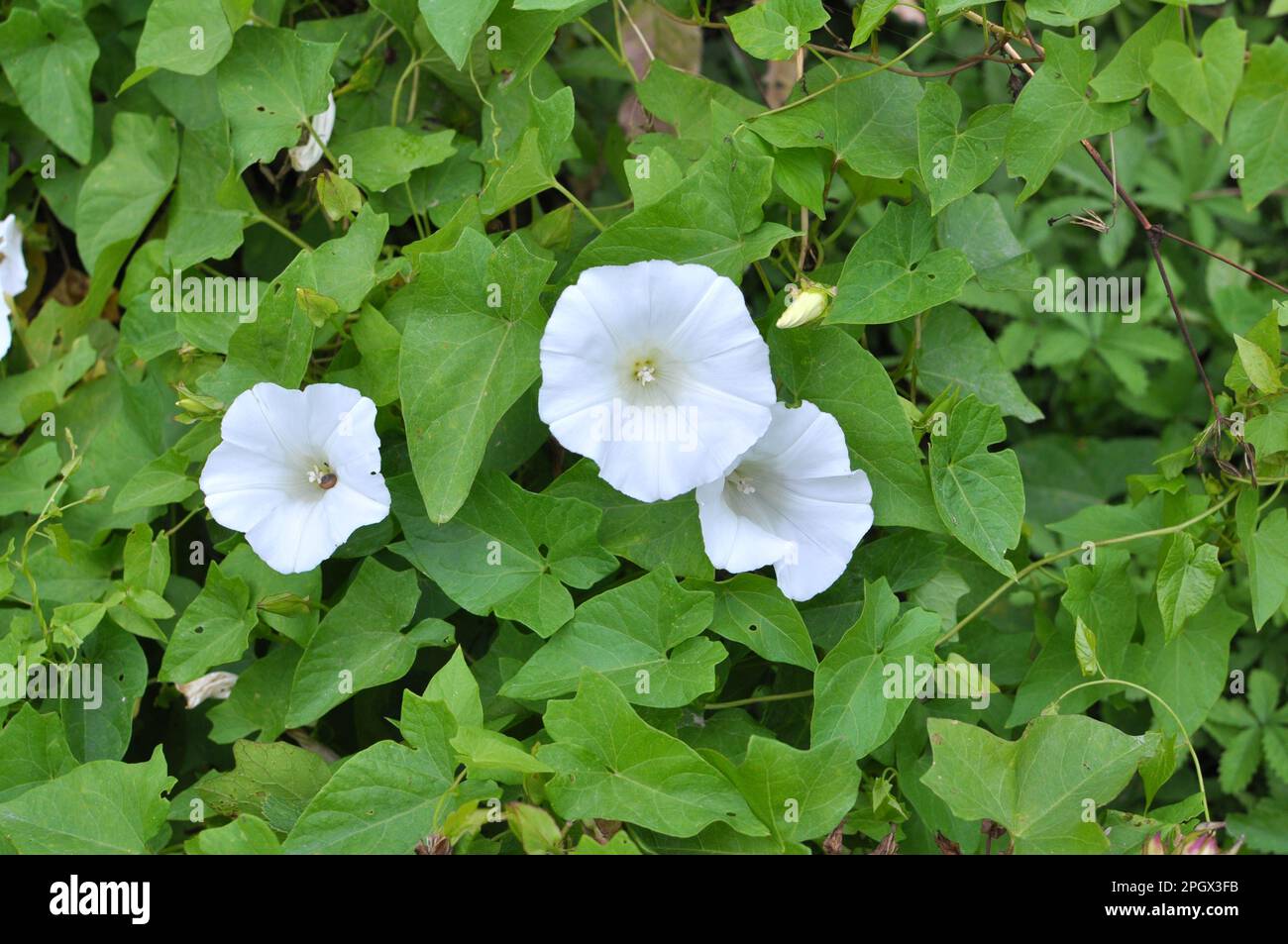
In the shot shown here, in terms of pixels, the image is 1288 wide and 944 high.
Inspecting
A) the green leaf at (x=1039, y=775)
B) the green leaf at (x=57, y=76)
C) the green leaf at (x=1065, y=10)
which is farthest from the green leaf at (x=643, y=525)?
the green leaf at (x=57, y=76)

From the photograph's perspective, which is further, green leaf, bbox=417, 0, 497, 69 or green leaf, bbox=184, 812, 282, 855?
green leaf, bbox=417, 0, 497, 69

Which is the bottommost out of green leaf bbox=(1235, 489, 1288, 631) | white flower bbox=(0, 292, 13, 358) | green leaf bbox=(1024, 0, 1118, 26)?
green leaf bbox=(1235, 489, 1288, 631)

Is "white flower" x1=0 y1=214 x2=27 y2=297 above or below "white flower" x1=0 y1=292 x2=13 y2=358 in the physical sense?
above

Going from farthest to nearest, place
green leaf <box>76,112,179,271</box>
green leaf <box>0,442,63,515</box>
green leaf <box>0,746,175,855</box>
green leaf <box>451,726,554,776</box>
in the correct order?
green leaf <box>76,112,179,271</box>
green leaf <box>0,442,63,515</box>
green leaf <box>0,746,175,855</box>
green leaf <box>451,726,554,776</box>

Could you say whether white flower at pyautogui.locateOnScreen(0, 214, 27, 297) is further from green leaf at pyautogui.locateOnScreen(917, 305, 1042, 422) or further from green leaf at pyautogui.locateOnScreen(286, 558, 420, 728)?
green leaf at pyautogui.locateOnScreen(917, 305, 1042, 422)

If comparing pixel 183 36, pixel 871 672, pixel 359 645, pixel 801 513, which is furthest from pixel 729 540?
pixel 183 36

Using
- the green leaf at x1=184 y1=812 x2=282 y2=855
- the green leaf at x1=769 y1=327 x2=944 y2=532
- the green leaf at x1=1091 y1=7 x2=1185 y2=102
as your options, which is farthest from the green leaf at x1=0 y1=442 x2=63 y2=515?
the green leaf at x1=1091 y1=7 x2=1185 y2=102

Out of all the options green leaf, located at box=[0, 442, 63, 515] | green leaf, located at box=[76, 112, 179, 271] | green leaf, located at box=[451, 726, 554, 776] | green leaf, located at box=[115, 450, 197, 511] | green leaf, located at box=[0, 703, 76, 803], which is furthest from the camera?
green leaf, located at box=[76, 112, 179, 271]

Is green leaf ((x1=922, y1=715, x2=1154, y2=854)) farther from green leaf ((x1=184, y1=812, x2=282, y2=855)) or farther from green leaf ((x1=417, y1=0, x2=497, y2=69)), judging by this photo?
green leaf ((x1=417, y1=0, x2=497, y2=69))
